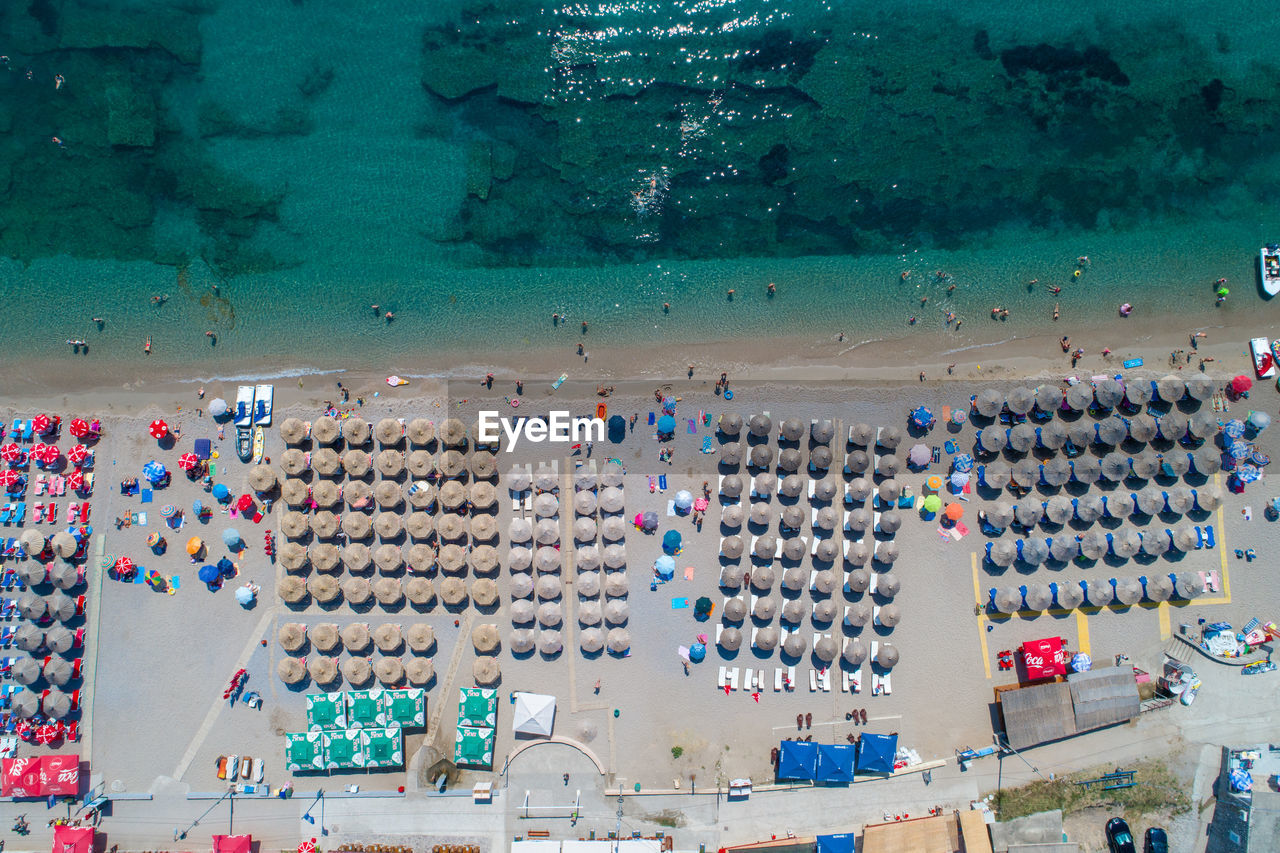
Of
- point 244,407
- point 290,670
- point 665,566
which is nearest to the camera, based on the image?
point 290,670

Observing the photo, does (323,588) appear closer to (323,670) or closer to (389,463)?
(323,670)

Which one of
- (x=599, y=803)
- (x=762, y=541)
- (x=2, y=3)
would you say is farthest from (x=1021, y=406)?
(x=2, y=3)

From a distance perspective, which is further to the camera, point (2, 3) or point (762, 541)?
point (2, 3)

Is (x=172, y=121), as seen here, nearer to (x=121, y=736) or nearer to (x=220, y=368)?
(x=220, y=368)

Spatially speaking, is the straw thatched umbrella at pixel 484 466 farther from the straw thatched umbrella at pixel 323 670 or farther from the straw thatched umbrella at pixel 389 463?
the straw thatched umbrella at pixel 323 670

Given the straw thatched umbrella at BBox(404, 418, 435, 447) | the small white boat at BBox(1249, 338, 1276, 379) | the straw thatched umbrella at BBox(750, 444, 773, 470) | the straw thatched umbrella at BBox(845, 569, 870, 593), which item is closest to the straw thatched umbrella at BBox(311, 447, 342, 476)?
the straw thatched umbrella at BBox(404, 418, 435, 447)

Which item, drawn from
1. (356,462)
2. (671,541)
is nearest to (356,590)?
(356,462)
